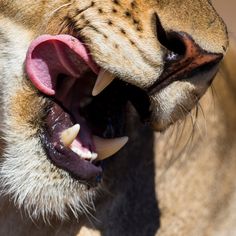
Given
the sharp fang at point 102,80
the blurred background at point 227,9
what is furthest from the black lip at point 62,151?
the blurred background at point 227,9

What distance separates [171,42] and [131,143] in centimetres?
48

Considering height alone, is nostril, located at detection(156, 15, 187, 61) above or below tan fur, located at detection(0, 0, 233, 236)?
above

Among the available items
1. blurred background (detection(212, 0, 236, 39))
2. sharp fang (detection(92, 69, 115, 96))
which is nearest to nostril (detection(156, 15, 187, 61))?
sharp fang (detection(92, 69, 115, 96))

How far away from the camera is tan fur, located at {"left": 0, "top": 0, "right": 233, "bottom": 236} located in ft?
5.63

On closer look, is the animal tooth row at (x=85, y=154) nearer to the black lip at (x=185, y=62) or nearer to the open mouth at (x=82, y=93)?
the open mouth at (x=82, y=93)

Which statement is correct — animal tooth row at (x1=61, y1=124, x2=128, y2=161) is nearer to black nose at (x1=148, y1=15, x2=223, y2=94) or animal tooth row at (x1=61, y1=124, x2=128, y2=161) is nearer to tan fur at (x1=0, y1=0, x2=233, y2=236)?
tan fur at (x1=0, y1=0, x2=233, y2=236)

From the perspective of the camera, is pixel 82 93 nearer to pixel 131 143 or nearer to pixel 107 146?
pixel 107 146

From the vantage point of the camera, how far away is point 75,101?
1.94 metres

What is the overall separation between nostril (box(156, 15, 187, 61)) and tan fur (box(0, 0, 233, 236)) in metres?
0.01

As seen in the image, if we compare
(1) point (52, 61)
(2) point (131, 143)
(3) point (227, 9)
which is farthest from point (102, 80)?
(3) point (227, 9)

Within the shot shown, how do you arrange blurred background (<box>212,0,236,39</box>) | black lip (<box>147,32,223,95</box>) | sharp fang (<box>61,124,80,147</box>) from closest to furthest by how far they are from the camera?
black lip (<box>147,32,223,95</box>), sharp fang (<box>61,124,80,147</box>), blurred background (<box>212,0,236,39</box>)

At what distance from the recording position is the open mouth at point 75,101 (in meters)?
1.79

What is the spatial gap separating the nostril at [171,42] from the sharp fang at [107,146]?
0.28 metres

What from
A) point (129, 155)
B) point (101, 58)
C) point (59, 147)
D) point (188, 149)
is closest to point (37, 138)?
point (59, 147)
